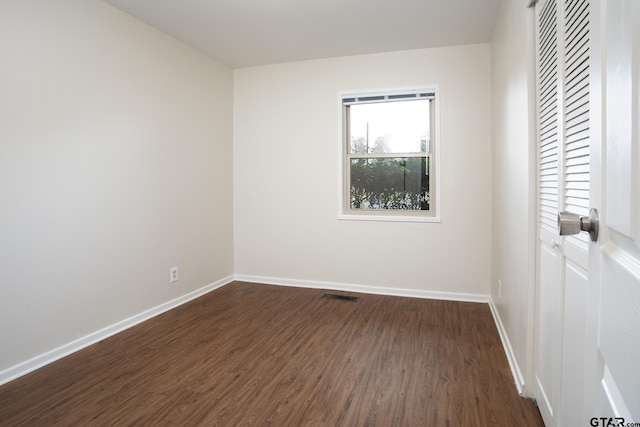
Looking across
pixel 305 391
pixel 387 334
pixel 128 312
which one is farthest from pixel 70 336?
pixel 387 334

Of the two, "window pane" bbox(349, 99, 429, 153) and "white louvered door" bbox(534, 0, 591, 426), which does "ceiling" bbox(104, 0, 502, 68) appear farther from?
"white louvered door" bbox(534, 0, 591, 426)

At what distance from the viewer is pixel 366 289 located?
3.83m

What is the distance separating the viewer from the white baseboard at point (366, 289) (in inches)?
139

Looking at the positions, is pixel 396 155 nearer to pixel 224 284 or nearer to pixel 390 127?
pixel 390 127

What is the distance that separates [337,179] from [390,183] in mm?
591

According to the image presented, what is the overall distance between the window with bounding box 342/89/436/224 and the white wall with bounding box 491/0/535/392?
74 centimetres

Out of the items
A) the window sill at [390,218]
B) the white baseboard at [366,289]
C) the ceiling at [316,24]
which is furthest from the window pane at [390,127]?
the white baseboard at [366,289]

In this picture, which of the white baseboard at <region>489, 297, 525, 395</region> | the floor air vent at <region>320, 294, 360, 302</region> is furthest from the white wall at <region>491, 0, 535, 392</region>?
the floor air vent at <region>320, 294, 360, 302</region>

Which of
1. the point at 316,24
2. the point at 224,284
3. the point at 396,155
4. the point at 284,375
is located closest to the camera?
the point at 284,375

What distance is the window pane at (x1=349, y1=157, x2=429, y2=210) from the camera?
148 inches

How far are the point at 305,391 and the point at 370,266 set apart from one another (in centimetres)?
201

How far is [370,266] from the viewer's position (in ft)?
12.6

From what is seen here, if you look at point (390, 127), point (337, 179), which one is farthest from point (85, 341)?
point (390, 127)

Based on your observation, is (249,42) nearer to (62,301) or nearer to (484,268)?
(62,301)
